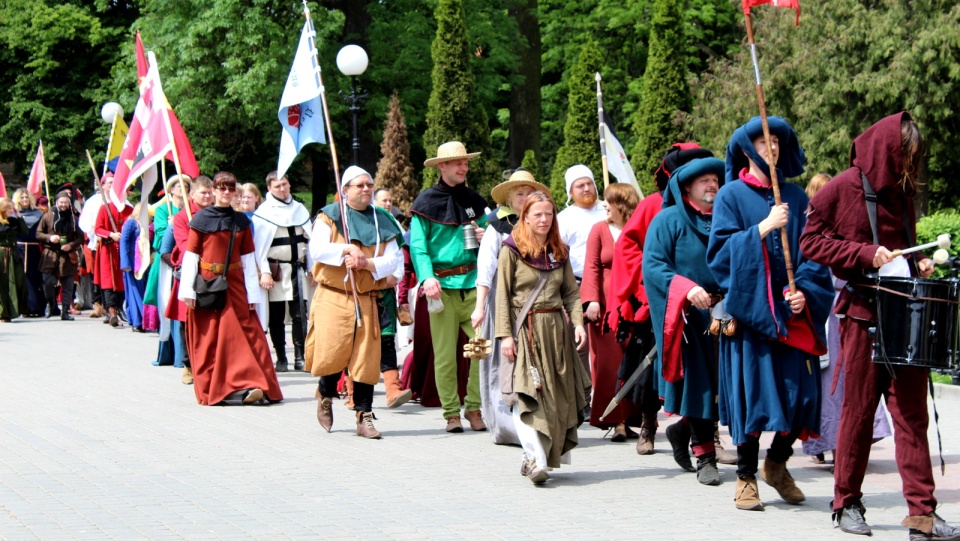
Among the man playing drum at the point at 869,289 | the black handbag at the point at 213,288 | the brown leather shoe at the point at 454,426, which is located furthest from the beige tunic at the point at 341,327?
the man playing drum at the point at 869,289

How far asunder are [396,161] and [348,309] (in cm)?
2072

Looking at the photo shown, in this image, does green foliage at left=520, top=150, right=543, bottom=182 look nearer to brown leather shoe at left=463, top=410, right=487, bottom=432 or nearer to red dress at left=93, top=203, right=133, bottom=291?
red dress at left=93, top=203, right=133, bottom=291

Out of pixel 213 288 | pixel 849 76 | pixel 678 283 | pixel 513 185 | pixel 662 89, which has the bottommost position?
pixel 213 288

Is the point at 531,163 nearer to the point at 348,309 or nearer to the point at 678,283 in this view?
the point at 348,309

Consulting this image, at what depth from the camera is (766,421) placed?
22.6 ft

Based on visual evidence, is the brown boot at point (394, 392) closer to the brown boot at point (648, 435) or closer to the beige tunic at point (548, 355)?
the brown boot at point (648, 435)

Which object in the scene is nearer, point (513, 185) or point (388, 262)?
point (513, 185)

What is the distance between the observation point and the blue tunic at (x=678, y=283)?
25.6 feet

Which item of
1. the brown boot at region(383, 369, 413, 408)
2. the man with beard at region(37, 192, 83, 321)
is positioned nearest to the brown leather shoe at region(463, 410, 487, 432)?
the brown boot at region(383, 369, 413, 408)

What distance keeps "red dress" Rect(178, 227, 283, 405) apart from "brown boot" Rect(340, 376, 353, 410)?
616 millimetres

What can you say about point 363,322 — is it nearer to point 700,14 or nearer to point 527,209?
point 527,209

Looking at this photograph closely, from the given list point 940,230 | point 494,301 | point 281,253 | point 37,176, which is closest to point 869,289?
point 494,301

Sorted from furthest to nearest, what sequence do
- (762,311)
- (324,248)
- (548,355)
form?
(324,248)
(548,355)
(762,311)

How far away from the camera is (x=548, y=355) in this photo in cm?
817
